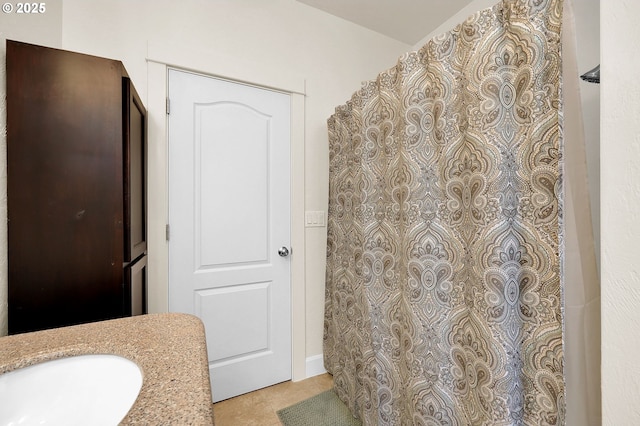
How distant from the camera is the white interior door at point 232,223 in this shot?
158 cm

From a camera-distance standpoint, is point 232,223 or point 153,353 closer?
point 153,353

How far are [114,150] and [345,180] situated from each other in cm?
117

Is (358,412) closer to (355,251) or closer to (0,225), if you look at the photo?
(355,251)

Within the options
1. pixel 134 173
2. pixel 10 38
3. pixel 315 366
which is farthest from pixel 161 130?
Result: pixel 315 366

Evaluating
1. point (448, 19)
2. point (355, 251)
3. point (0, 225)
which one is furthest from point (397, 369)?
point (448, 19)

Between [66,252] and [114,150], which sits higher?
[114,150]

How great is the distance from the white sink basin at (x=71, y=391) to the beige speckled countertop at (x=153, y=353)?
22 mm

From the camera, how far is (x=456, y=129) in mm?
973

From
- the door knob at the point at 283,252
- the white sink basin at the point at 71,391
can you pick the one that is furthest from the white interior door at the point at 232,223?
the white sink basin at the point at 71,391

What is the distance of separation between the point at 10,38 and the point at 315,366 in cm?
238

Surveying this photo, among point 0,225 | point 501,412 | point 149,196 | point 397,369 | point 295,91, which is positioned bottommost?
point 397,369

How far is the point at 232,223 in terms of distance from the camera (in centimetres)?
171

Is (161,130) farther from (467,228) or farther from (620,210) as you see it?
(620,210)

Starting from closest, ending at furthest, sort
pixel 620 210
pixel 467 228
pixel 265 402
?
pixel 620 210
pixel 467 228
pixel 265 402
